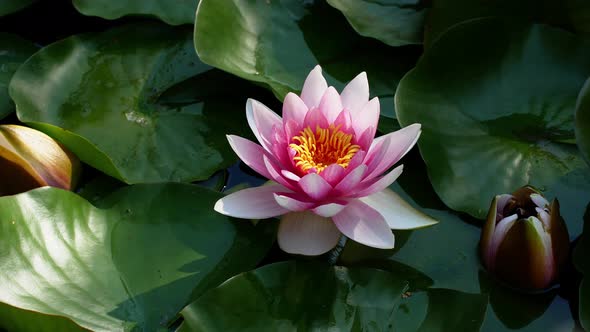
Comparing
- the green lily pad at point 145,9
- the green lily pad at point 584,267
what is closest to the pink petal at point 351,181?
the green lily pad at point 584,267

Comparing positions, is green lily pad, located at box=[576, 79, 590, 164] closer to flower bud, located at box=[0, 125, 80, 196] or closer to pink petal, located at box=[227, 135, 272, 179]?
pink petal, located at box=[227, 135, 272, 179]

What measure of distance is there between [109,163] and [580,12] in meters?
1.27

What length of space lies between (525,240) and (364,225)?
0.33 meters

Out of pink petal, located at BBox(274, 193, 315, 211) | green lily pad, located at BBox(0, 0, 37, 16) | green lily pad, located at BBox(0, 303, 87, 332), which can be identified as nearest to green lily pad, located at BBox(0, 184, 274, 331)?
green lily pad, located at BBox(0, 303, 87, 332)

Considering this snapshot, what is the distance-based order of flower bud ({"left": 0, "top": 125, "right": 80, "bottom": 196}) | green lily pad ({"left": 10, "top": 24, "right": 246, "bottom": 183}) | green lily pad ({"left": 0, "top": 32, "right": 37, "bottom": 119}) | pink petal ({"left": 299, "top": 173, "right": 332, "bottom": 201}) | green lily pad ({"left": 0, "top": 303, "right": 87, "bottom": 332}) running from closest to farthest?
1. green lily pad ({"left": 0, "top": 303, "right": 87, "bottom": 332})
2. pink petal ({"left": 299, "top": 173, "right": 332, "bottom": 201})
3. flower bud ({"left": 0, "top": 125, "right": 80, "bottom": 196})
4. green lily pad ({"left": 10, "top": 24, "right": 246, "bottom": 183})
5. green lily pad ({"left": 0, "top": 32, "right": 37, "bottom": 119})

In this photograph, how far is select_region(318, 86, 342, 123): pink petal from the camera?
150cm

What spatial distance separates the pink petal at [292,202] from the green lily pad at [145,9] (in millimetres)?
759

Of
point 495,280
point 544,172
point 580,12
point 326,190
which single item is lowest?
point 495,280

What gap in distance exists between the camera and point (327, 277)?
1414 mm

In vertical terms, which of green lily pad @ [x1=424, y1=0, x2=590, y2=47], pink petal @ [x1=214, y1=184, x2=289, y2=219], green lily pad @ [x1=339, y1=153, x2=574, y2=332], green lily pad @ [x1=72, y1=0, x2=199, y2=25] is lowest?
green lily pad @ [x1=339, y1=153, x2=574, y2=332]

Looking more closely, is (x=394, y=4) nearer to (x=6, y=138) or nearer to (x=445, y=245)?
(x=445, y=245)

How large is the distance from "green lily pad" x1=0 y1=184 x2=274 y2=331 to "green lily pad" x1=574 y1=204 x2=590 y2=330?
667 mm

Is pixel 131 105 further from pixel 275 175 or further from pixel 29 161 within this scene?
pixel 275 175

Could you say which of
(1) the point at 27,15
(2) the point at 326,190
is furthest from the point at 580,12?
(1) the point at 27,15
